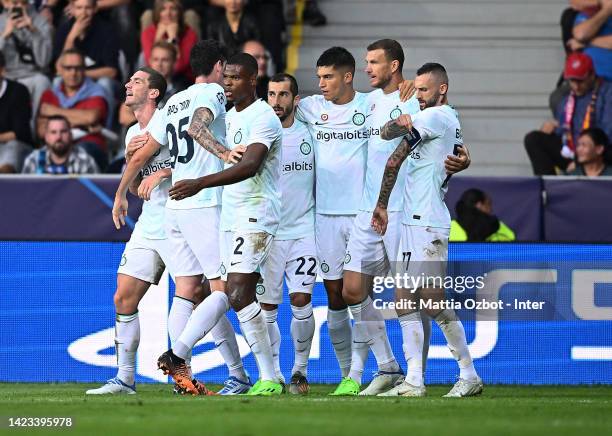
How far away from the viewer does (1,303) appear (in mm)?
12234

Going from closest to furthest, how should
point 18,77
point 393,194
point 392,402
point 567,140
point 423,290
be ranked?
point 392,402
point 423,290
point 393,194
point 567,140
point 18,77

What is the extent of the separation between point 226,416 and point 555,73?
9.79 meters

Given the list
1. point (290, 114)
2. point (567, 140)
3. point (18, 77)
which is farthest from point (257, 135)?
point (18, 77)

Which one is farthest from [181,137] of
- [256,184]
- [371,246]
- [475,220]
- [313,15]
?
[313,15]

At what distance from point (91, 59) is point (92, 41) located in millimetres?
212

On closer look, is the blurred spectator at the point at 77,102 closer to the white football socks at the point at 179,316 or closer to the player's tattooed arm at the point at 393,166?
the white football socks at the point at 179,316

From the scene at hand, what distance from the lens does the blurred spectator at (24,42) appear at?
54.0ft

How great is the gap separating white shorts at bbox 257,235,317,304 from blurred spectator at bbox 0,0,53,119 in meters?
6.54

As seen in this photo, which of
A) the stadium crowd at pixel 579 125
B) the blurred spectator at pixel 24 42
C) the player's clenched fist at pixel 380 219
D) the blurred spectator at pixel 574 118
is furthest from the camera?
the blurred spectator at pixel 24 42

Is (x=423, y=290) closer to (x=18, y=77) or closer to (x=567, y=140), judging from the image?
(x=567, y=140)

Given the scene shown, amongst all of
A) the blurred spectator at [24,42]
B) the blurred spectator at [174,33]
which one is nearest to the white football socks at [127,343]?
the blurred spectator at [174,33]

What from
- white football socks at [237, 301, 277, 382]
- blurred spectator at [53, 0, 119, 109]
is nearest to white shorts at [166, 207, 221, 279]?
white football socks at [237, 301, 277, 382]

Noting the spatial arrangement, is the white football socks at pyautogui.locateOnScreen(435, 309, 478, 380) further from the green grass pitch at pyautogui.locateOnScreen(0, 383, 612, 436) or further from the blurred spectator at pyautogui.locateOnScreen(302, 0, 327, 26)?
the blurred spectator at pyautogui.locateOnScreen(302, 0, 327, 26)

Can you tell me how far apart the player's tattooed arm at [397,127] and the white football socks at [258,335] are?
1494 mm
